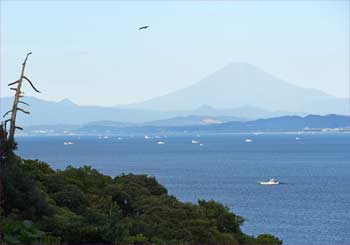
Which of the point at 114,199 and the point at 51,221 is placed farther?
the point at 114,199

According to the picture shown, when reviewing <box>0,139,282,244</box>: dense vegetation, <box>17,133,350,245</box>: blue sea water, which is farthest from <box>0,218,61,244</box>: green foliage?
<box>17,133,350,245</box>: blue sea water

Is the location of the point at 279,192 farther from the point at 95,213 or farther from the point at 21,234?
the point at 21,234

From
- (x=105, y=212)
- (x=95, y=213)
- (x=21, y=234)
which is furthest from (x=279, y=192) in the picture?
(x=21, y=234)

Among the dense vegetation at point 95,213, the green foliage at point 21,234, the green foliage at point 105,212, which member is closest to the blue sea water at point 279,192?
the green foliage at point 105,212

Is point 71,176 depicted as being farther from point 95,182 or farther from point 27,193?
point 27,193

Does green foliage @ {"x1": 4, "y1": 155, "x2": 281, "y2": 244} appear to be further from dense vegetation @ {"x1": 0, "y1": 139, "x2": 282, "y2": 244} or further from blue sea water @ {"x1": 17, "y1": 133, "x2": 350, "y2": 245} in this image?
blue sea water @ {"x1": 17, "y1": 133, "x2": 350, "y2": 245}

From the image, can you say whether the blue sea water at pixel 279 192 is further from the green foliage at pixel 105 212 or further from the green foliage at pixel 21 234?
the green foliage at pixel 21 234

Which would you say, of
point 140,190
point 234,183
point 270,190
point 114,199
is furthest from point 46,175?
point 234,183

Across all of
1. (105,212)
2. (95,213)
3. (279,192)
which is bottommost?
(279,192)
